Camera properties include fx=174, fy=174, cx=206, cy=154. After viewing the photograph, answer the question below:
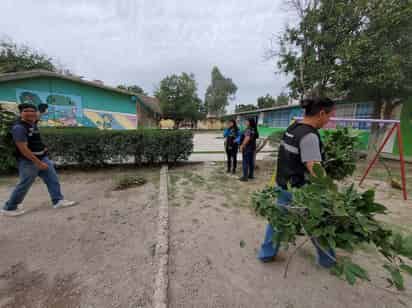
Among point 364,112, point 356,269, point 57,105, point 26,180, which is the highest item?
point 57,105

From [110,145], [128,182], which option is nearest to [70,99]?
[110,145]

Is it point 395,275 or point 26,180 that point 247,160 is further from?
point 26,180

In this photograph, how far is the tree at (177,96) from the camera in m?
31.7

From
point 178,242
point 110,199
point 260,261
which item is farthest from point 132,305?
point 110,199

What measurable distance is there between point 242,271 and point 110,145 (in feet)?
16.2

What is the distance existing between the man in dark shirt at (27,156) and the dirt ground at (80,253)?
1.08 feet

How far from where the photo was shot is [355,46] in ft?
17.7

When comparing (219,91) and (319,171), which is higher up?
(219,91)

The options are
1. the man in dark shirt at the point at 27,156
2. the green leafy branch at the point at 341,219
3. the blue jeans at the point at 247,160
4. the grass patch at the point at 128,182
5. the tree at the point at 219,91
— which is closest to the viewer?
the green leafy branch at the point at 341,219

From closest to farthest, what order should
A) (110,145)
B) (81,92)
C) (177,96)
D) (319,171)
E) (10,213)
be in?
(319,171), (10,213), (110,145), (81,92), (177,96)

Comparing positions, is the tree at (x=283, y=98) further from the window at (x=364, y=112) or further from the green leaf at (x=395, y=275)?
the green leaf at (x=395, y=275)

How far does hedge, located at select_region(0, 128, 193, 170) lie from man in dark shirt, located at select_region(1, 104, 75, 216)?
2403 mm

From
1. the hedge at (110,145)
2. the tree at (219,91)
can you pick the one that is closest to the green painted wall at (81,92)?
the hedge at (110,145)

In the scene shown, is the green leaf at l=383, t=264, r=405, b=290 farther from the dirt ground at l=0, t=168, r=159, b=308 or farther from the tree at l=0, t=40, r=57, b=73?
the tree at l=0, t=40, r=57, b=73
